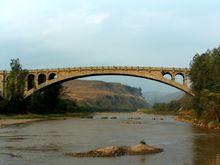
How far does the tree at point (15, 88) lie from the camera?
92.2 m

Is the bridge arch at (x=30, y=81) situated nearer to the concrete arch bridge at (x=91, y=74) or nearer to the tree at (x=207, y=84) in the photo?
the concrete arch bridge at (x=91, y=74)

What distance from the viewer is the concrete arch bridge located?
92375mm

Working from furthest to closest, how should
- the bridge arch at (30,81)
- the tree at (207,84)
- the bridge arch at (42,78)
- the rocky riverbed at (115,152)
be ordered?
the bridge arch at (42,78)
the bridge arch at (30,81)
the tree at (207,84)
the rocky riverbed at (115,152)

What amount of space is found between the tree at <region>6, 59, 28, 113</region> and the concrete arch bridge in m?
5.27

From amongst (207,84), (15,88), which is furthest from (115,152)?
(15,88)

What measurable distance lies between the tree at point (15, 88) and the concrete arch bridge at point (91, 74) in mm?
5273

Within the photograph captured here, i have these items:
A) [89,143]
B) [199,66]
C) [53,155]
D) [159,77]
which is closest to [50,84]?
[159,77]

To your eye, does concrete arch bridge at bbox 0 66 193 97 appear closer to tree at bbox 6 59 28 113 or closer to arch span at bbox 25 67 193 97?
arch span at bbox 25 67 193 97

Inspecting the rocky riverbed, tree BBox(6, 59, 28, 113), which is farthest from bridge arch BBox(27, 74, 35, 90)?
the rocky riverbed

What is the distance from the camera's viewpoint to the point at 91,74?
101000mm

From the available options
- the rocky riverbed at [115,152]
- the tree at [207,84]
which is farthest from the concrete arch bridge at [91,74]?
the rocky riverbed at [115,152]

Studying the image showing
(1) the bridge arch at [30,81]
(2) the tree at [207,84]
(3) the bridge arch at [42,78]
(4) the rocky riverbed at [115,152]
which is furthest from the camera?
(3) the bridge arch at [42,78]

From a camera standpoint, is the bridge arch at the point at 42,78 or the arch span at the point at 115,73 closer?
the arch span at the point at 115,73

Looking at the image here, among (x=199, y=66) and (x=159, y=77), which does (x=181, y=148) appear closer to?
(x=199, y=66)
